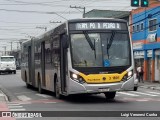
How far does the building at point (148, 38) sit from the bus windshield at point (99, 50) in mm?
21041

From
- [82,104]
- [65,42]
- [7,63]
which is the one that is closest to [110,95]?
[82,104]

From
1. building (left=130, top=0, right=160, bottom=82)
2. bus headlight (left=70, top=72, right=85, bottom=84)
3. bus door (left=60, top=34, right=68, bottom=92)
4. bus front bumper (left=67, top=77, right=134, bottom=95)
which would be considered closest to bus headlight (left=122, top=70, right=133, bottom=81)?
bus front bumper (left=67, top=77, right=134, bottom=95)

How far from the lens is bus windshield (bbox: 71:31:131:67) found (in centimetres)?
1728

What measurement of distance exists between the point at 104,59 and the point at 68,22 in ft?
6.90

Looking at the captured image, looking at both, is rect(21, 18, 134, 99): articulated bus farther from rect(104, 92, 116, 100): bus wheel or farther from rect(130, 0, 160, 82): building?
rect(130, 0, 160, 82): building

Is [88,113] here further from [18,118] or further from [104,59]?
[104,59]

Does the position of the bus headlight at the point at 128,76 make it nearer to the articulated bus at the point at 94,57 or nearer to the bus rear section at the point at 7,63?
the articulated bus at the point at 94,57

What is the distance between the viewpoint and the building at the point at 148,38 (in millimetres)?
40375

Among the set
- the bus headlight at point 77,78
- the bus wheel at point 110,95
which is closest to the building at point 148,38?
the bus wheel at point 110,95

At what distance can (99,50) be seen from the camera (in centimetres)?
1736

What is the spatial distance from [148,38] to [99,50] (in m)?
25.0

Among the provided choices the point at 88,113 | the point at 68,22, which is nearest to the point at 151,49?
the point at 68,22

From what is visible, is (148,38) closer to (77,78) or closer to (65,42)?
(65,42)

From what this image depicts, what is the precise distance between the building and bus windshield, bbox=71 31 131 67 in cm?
2104
